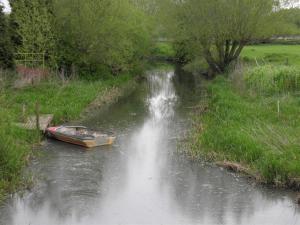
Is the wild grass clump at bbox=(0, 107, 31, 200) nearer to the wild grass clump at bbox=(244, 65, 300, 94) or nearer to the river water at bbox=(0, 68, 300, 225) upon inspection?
the river water at bbox=(0, 68, 300, 225)

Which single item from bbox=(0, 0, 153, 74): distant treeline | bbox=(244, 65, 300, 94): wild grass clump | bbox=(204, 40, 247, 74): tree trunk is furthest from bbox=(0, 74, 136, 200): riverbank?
bbox=(244, 65, 300, 94): wild grass clump

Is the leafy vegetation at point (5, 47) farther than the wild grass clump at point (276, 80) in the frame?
Yes

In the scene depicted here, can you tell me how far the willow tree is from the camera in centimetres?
3391

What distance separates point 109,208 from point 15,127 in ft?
22.8

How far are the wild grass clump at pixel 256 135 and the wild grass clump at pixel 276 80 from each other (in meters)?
1.16

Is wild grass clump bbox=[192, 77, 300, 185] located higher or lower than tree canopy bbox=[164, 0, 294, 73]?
lower

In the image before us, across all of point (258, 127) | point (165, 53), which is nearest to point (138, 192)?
point (258, 127)

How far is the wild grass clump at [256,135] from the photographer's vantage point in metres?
14.5

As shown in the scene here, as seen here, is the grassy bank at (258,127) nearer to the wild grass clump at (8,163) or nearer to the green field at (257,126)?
the green field at (257,126)

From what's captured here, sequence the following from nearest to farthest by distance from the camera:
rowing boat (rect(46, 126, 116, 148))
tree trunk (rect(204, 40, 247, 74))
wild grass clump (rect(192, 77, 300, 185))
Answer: wild grass clump (rect(192, 77, 300, 185)) → rowing boat (rect(46, 126, 116, 148)) → tree trunk (rect(204, 40, 247, 74))

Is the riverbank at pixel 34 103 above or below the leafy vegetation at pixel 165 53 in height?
below

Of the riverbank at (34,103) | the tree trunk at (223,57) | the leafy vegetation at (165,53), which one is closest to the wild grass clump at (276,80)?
the riverbank at (34,103)

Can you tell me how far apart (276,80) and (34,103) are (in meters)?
12.7

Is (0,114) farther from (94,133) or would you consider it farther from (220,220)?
(220,220)
